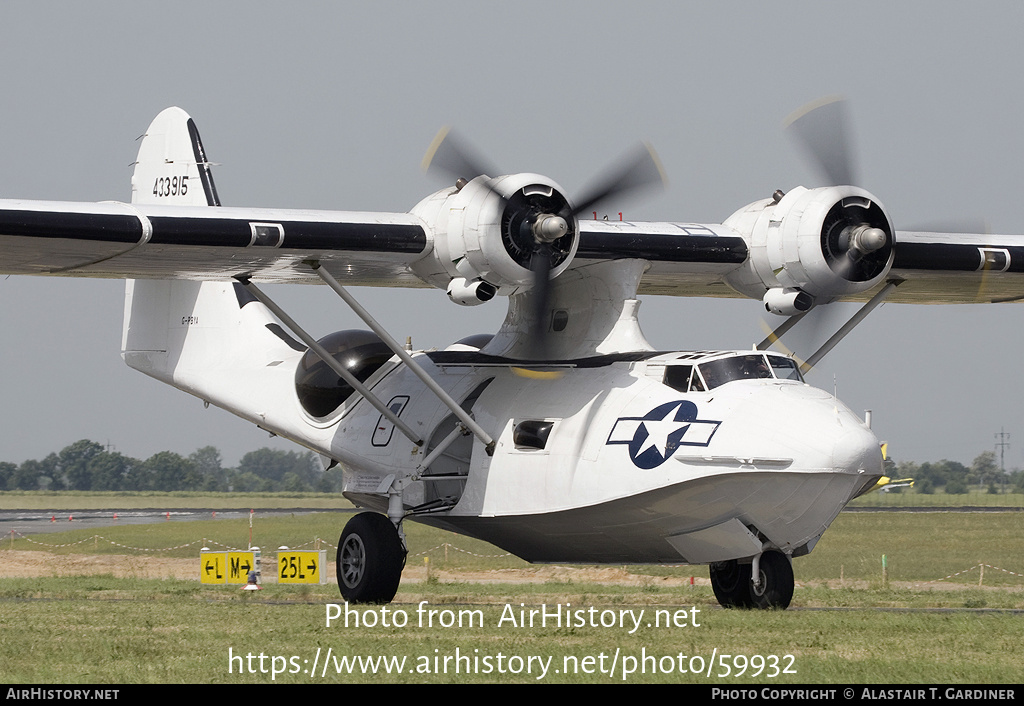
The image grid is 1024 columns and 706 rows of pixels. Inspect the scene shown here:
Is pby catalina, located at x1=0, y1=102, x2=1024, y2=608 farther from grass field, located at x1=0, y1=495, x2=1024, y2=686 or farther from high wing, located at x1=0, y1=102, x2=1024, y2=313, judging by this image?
grass field, located at x1=0, y1=495, x2=1024, y2=686

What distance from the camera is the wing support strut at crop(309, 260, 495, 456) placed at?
1612 cm

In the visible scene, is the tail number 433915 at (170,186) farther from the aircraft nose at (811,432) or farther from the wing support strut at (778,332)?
the aircraft nose at (811,432)

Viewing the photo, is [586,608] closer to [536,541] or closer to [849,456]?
[536,541]

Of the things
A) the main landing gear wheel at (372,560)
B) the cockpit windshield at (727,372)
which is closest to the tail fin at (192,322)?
the main landing gear wheel at (372,560)

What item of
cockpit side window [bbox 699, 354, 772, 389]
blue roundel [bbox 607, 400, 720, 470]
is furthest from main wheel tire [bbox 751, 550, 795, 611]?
blue roundel [bbox 607, 400, 720, 470]

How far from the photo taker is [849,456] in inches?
555

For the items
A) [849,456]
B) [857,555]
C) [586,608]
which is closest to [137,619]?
[586,608]

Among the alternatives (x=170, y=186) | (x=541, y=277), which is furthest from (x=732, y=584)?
(x=170, y=186)

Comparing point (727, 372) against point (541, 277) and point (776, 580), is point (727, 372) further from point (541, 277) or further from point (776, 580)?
point (776, 580)

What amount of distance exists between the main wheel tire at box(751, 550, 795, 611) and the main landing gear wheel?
4.23 meters

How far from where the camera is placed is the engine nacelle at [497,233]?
602 inches

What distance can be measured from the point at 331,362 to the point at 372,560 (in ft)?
7.91

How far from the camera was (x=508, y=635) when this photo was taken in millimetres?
13344

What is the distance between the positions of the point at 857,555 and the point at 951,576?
6.29 m
